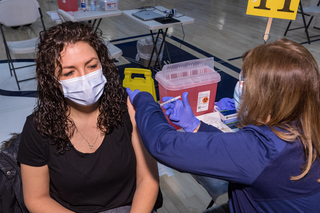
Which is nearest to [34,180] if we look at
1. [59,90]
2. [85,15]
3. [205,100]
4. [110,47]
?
[59,90]

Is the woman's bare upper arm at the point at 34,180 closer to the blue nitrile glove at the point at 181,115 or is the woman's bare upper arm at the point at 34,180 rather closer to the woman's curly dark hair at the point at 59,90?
the woman's curly dark hair at the point at 59,90

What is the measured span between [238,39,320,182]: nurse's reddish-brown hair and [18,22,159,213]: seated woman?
60 centimetres

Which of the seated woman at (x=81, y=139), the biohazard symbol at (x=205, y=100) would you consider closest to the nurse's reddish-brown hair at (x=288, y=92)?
the seated woman at (x=81, y=139)

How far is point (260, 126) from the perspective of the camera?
848mm

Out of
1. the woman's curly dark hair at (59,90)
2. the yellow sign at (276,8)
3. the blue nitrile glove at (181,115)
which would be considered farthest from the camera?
the yellow sign at (276,8)

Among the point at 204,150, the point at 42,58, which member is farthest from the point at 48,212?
the point at 204,150

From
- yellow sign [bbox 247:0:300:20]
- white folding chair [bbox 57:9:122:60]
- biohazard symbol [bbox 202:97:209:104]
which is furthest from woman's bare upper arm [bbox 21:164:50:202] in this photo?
white folding chair [bbox 57:9:122:60]

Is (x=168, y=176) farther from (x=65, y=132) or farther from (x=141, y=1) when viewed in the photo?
(x=141, y=1)

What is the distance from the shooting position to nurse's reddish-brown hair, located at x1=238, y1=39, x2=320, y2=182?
80cm

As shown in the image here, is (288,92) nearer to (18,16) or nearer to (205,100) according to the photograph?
(205,100)

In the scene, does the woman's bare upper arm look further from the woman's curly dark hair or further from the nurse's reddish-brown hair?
the nurse's reddish-brown hair

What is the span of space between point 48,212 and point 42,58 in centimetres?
64

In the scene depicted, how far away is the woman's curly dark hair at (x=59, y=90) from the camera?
3.47ft

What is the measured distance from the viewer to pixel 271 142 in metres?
0.78
